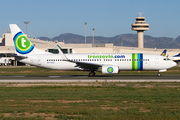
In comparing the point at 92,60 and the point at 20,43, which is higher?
the point at 20,43

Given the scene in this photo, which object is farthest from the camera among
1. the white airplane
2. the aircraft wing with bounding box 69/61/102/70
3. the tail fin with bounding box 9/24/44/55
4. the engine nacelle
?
the tail fin with bounding box 9/24/44/55

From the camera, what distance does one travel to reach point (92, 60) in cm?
3853

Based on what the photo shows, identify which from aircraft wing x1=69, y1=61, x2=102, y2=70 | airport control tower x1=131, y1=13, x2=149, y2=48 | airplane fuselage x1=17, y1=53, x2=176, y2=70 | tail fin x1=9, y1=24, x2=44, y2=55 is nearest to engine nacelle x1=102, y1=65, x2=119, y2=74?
aircraft wing x1=69, y1=61, x2=102, y2=70

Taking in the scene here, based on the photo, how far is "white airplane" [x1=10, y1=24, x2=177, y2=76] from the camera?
3722 centimetres

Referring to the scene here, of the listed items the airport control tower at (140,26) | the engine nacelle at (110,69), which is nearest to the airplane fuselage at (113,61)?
the engine nacelle at (110,69)

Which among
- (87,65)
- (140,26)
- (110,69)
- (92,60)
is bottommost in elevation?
(110,69)

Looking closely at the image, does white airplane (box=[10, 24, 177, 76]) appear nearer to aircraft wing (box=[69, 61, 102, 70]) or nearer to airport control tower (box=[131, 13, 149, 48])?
aircraft wing (box=[69, 61, 102, 70])

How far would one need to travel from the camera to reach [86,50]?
313 ft

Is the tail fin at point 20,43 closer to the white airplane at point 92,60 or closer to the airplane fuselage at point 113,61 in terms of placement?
the white airplane at point 92,60

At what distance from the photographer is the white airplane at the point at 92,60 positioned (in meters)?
37.2

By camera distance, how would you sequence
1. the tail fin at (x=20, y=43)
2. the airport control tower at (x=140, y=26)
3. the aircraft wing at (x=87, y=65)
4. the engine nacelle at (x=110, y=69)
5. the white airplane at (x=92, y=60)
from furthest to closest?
the airport control tower at (x=140, y=26) → the tail fin at (x=20, y=43) → the white airplane at (x=92, y=60) → the aircraft wing at (x=87, y=65) → the engine nacelle at (x=110, y=69)

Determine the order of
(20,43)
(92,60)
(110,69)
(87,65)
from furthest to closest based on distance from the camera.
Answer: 1. (20,43)
2. (92,60)
3. (87,65)
4. (110,69)

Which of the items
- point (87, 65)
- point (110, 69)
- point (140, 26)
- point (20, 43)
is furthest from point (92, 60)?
point (140, 26)

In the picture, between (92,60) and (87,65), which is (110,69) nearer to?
(87,65)
